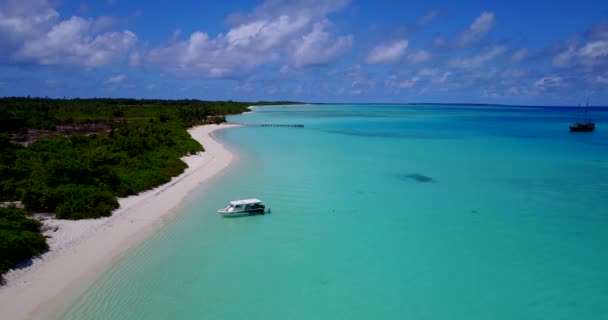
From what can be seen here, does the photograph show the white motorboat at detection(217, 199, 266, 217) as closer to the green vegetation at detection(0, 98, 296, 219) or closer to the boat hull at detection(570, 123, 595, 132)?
the green vegetation at detection(0, 98, 296, 219)

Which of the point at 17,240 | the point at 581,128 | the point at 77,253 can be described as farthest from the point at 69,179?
the point at 581,128

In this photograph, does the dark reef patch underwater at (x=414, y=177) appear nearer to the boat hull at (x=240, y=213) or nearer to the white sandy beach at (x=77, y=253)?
the boat hull at (x=240, y=213)

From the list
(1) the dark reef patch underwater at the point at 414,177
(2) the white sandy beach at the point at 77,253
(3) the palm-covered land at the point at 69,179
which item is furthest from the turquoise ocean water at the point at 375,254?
(3) the palm-covered land at the point at 69,179

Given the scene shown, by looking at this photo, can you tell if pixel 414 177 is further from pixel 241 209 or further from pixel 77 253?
pixel 77 253

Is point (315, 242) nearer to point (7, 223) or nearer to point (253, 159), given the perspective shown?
point (7, 223)

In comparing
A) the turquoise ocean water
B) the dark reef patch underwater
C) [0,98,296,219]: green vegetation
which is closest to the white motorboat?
the turquoise ocean water
